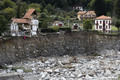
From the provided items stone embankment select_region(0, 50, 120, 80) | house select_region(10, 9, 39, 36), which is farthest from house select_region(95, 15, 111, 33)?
stone embankment select_region(0, 50, 120, 80)

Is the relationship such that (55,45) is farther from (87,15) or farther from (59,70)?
(87,15)

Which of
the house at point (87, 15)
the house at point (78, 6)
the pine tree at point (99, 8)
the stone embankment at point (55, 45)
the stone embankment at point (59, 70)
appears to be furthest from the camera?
the house at point (78, 6)

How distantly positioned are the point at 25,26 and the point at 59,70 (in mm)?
18171

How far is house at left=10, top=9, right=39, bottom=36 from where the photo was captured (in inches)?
1739

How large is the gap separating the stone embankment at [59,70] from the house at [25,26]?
728 cm

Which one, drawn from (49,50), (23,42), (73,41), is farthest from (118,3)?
(23,42)

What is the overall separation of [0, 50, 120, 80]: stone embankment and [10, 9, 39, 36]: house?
728 centimetres

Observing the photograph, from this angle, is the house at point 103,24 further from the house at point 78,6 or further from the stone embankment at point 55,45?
the house at point 78,6

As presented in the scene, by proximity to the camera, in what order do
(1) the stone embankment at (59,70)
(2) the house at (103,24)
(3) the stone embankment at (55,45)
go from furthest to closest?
1. (2) the house at (103,24)
2. (3) the stone embankment at (55,45)
3. (1) the stone embankment at (59,70)

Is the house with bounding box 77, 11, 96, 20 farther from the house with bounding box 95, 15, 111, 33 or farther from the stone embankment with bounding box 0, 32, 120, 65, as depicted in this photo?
the stone embankment with bounding box 0, 32, 120, 65

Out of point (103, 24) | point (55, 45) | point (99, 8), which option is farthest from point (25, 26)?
point (99, 8)

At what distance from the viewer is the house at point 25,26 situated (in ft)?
145

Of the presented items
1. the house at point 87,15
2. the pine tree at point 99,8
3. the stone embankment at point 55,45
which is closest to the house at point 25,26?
the stone embankment at point 55,45

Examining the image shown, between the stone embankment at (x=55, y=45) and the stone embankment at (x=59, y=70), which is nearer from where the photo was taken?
the stone embankment at (x=59, y=70)
